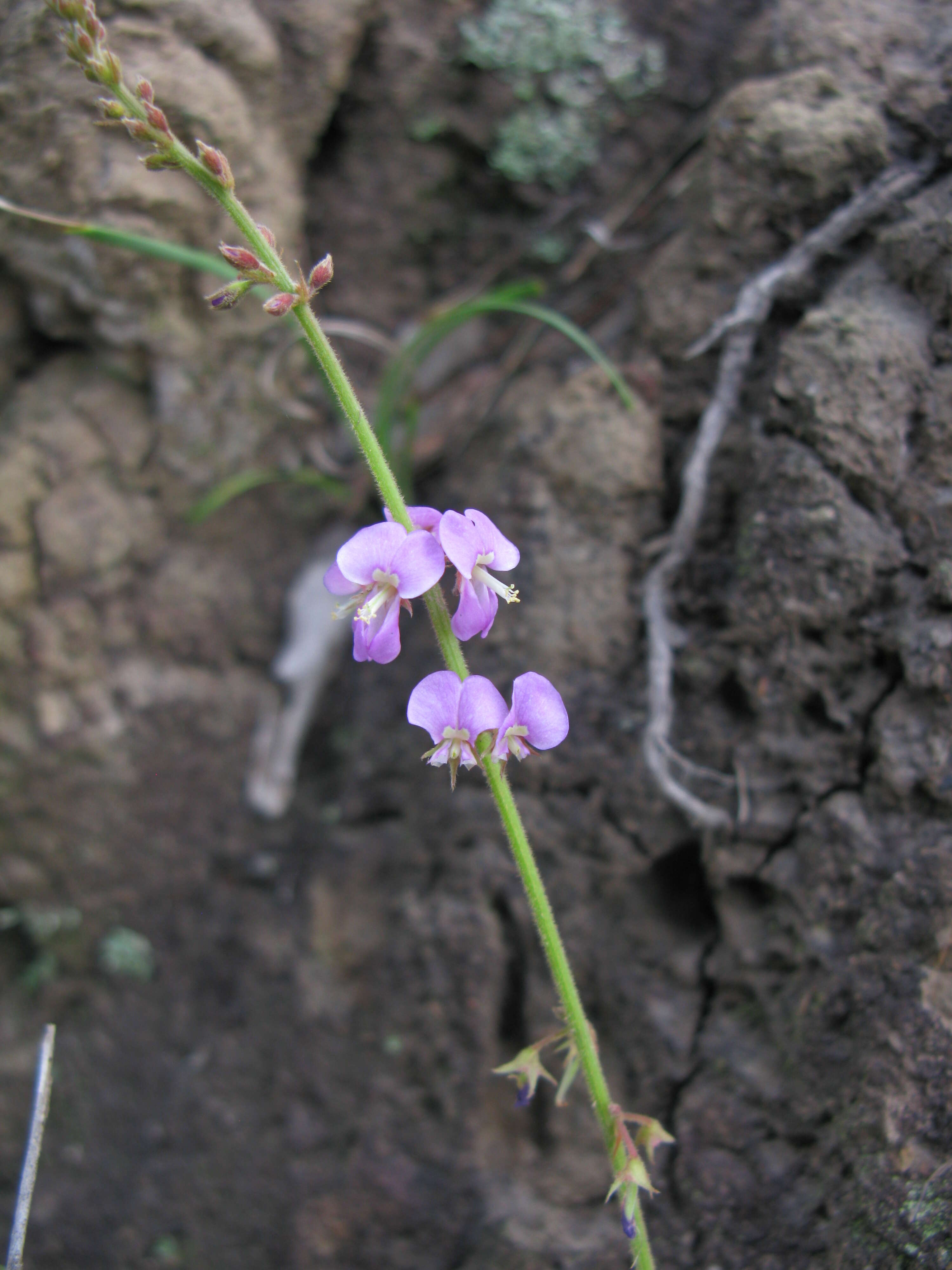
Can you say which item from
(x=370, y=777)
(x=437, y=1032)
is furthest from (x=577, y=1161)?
(x=370, y=777)

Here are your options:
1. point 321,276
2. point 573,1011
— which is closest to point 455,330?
point 321,276

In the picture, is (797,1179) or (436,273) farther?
(436,273)

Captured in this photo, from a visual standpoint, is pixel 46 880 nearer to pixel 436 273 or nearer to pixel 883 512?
pixel 436 273

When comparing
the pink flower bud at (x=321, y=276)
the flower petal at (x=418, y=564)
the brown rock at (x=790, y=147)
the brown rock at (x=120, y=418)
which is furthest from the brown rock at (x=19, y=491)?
the brown rock at (x=790, y=147)

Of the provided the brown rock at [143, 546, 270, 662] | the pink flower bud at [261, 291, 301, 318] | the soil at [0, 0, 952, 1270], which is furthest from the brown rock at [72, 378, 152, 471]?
the pink flower bud at [261, 291, 301, 318]

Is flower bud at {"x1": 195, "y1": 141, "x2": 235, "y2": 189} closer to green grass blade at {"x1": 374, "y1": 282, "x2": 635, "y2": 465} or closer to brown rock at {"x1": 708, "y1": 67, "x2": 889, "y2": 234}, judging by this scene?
green grass blade at {"x1": 374, "y1": 282, "x2": 635, "y2": 465}

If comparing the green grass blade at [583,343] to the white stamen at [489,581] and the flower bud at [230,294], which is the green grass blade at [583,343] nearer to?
the white stamen at [489,581]
